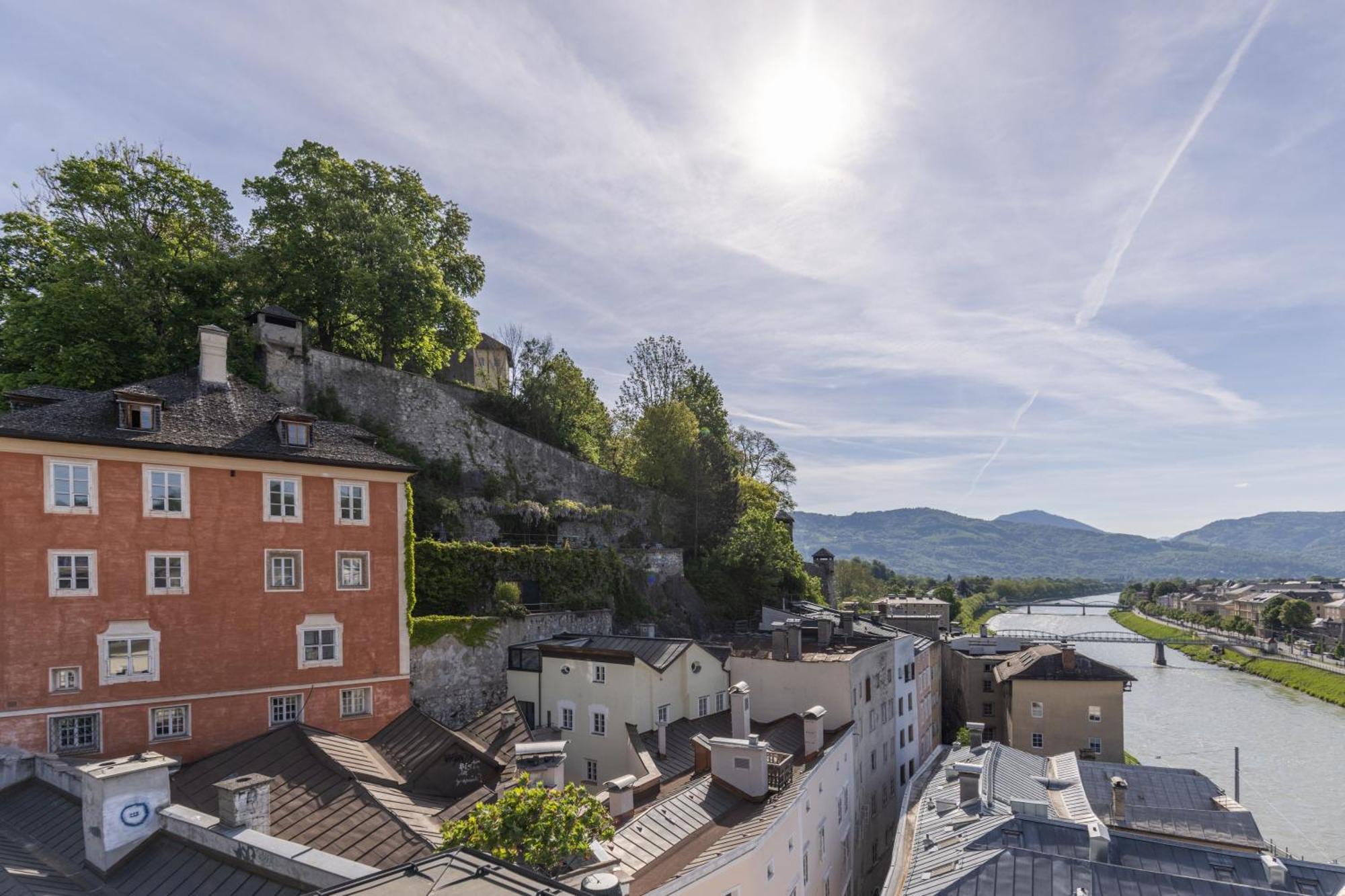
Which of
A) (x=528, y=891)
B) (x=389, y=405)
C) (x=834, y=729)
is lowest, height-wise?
(x=834, y=729)

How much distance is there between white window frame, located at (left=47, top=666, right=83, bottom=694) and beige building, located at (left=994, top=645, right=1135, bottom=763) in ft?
122

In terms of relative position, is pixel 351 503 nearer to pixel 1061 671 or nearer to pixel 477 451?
pixel 477 451

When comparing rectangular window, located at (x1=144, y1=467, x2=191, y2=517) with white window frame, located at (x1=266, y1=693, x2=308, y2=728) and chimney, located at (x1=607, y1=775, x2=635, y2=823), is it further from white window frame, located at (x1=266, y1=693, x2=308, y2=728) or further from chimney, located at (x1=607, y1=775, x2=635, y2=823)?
chimney, located at (x1=607, y1=775, x2=635, y2=823)

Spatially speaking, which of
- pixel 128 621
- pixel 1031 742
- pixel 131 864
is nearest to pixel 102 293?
pixel 128 621

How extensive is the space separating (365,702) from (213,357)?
11.6 meters

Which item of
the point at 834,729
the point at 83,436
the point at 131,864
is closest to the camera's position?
the point at 131,864

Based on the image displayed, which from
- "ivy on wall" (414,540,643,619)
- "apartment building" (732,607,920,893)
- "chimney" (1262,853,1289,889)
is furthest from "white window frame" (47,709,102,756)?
"chimney" (1262,853,1289,889)

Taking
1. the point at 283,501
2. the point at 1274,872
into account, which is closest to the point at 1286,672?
the point at 1274,872

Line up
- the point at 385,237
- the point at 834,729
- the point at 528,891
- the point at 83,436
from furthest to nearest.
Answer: the point at 385,237
the point at 834,729
the point at 83,436
the point at 528,891

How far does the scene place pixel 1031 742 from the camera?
35438mm

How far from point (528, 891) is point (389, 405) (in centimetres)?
2956

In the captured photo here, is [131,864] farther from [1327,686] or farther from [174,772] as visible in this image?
[1327,686]

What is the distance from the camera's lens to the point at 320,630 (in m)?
21.3

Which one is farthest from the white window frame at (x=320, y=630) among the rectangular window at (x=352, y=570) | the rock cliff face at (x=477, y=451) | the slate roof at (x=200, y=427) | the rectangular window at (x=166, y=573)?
the rock cliff face at (x=477, y=451)
